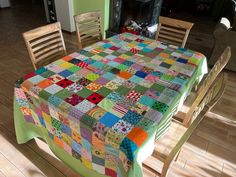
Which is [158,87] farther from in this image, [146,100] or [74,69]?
[74,69]

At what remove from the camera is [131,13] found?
3.70 metres

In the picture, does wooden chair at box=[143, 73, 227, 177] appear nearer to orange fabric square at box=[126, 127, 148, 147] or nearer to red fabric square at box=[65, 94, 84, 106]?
orange fabric square at box=[126, 127, 148, 147]

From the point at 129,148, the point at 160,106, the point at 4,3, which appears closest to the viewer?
the point at 129,148

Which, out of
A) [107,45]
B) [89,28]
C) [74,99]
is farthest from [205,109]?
[89,28]

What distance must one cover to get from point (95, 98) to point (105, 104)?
81 millimetres

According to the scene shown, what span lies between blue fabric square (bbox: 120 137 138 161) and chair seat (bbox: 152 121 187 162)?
38cm

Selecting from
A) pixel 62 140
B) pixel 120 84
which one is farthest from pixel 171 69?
pixel 62 140

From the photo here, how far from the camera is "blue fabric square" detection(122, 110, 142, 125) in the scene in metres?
1.04

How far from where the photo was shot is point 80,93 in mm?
1198

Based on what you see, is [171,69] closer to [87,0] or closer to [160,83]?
[160,83]

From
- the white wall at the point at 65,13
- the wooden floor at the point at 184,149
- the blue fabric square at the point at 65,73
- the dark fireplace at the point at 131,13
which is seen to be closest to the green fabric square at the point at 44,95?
the blue fabric square at the point at 65,73

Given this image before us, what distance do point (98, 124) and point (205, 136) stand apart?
1.36m

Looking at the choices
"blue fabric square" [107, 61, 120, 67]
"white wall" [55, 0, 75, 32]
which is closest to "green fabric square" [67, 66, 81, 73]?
"blue fabric square" [107, 61, 120, 67]

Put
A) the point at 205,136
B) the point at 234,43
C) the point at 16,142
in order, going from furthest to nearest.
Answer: the point at 234,43 < the point at 205,136 < the point at 16,142
